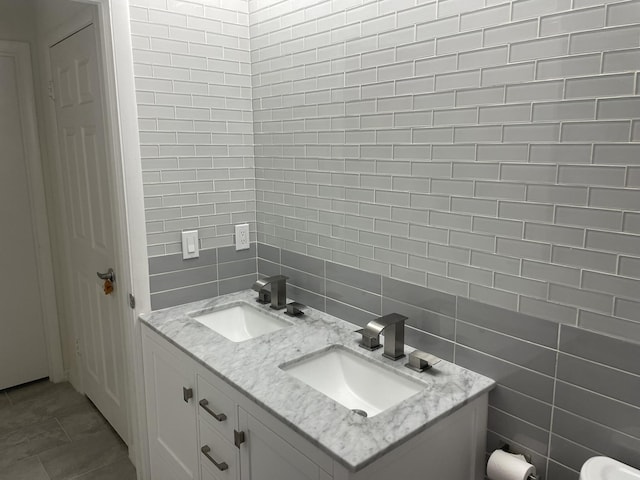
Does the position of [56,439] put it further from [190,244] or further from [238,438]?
[238,438]

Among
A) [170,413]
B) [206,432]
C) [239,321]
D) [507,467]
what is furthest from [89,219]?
[507,467]

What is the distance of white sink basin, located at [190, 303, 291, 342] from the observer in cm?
214

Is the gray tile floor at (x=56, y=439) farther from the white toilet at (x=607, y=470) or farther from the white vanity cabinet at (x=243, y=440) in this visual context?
the white toilet at (x=607, y=470)

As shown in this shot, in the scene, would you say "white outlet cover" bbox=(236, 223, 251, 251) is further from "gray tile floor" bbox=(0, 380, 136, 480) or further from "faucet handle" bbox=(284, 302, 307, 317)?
"gray tile floor" bbox=(0, 380, 136, 480)

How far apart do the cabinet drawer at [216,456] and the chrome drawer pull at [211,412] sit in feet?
0.25

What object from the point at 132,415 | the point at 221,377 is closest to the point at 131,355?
the point at 132,415

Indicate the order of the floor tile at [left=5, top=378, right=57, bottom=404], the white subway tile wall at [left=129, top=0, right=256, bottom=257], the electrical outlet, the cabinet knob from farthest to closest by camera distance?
the floor tile at [left=5, top=378, right=57, bottom=404], the electrical outlet, the white subway tile wall at [left=129, top=0, right=256, bottom=257], the cabinet knob

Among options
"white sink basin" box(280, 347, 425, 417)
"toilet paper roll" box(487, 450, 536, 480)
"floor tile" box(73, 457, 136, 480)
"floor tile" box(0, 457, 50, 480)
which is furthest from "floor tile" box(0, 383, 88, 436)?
"toilet paper roll" box(487, 450, 536, 480)

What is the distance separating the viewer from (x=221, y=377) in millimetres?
1572

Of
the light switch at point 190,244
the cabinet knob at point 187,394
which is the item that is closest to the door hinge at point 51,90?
the light switch at point 190,244

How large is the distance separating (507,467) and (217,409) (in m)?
0.92

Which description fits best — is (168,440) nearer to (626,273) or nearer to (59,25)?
(626,273)

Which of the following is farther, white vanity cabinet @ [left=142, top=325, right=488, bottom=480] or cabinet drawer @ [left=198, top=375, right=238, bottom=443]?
cabinet drawer @ [left=198, top=375, right=238, bottom=443]

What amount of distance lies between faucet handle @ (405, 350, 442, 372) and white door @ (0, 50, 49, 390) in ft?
8.88
